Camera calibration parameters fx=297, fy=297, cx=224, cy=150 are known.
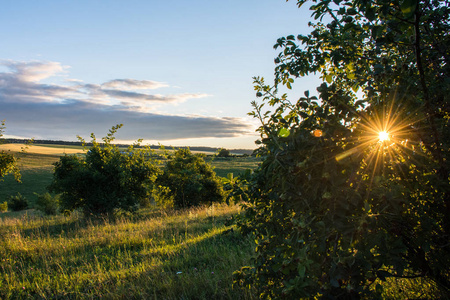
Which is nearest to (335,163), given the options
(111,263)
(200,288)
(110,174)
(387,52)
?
(387,52)

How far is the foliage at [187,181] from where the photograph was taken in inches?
730

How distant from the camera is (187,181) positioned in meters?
18.6

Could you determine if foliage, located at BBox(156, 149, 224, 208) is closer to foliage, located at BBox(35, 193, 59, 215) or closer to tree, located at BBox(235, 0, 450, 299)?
foliage, located at BBox(35, 193, 59, 215)

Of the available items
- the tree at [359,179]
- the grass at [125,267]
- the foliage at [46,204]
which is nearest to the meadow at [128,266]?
the grass at [125,267]

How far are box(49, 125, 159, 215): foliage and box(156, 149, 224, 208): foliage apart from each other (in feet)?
7.85

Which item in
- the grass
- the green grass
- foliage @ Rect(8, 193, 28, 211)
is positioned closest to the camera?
the grass

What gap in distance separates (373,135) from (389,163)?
1.59 ft

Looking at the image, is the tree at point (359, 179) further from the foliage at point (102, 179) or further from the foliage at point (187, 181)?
the foliage at point (187, 181)

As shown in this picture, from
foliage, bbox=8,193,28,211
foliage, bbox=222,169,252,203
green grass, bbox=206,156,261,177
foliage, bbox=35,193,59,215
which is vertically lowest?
foliage, bbox=8,193,28,211

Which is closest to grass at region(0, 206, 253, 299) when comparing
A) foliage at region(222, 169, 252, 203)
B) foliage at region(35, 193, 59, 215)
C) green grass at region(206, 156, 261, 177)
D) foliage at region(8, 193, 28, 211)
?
foliage at region(222, 169, 252, 203)

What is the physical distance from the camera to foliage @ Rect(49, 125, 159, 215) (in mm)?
14898

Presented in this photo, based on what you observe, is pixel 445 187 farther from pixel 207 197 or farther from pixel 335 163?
pixel 207 197

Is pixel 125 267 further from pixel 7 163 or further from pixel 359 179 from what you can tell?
pixel 7 163

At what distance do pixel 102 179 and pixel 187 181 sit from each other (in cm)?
527
